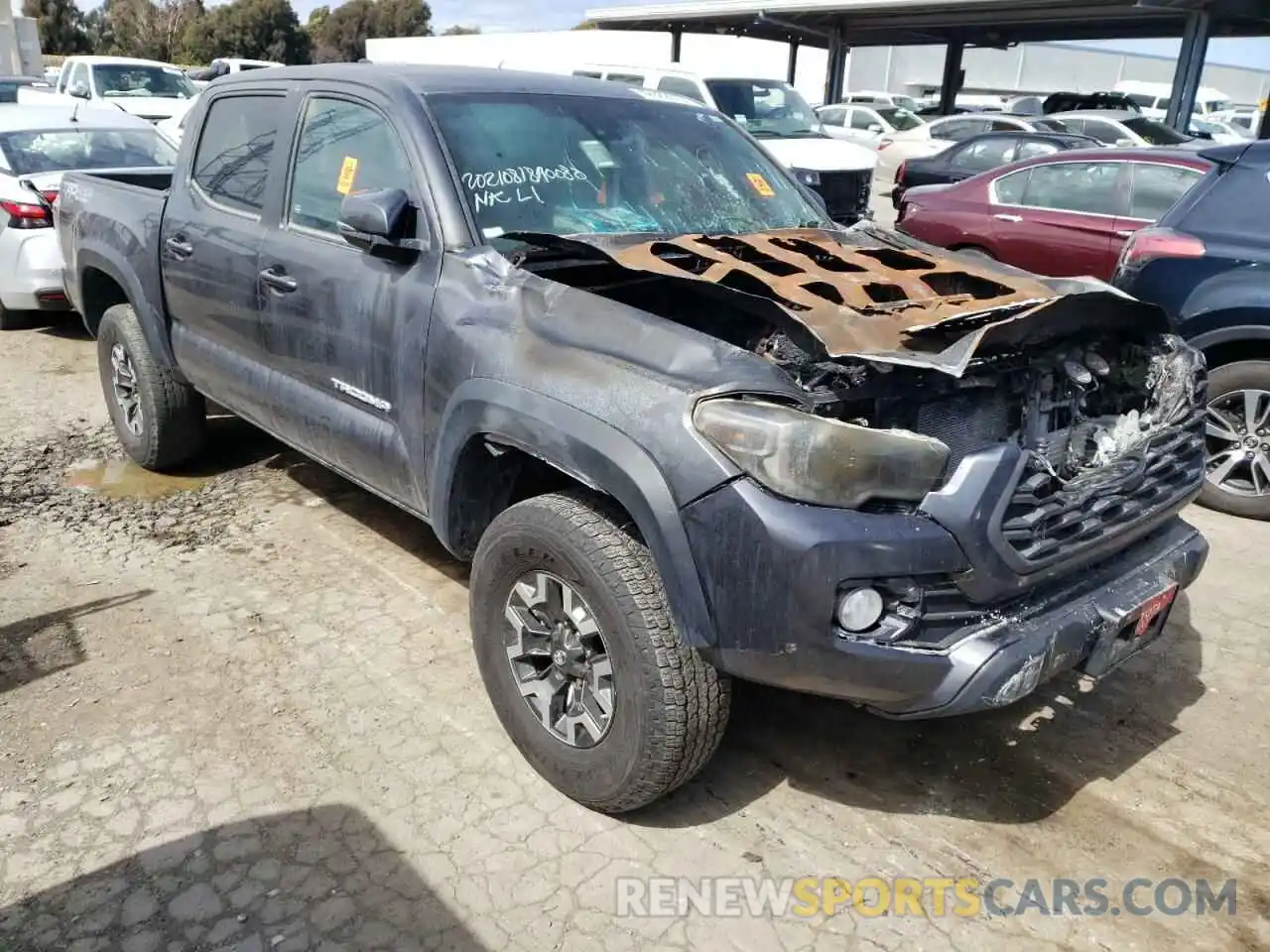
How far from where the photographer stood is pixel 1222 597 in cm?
428

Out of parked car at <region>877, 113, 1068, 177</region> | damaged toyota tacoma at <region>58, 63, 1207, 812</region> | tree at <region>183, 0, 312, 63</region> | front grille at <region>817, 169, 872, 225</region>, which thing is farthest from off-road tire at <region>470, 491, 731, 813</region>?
tree at <region>183, 0, 312, 63</region>

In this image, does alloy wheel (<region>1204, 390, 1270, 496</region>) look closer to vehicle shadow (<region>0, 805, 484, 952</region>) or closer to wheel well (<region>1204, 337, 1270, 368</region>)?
wheel well (<region>1204, 337, 1270, 368</region>)

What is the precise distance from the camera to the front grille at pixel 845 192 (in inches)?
466

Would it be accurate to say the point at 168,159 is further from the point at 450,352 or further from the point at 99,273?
the point at 450,352

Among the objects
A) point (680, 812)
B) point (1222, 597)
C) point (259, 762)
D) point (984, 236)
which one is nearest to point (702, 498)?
point (680, 812)

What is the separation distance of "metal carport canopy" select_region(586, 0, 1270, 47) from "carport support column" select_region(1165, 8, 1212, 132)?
0.29 metres

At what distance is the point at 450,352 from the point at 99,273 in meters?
3.27

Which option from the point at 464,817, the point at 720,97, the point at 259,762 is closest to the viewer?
the point at 464,817

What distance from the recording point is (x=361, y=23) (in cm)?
6016

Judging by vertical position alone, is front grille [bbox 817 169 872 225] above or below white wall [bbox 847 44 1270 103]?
below

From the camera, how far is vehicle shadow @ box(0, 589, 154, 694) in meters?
3.53

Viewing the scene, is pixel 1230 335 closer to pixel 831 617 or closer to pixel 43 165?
pixel 831 617

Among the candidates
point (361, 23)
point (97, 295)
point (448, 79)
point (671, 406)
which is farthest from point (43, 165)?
point (361, 23)

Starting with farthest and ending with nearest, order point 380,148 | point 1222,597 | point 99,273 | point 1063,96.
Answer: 1. point 1063,96
2. point 99,273
3. point 1222,597
4. point 380,148
